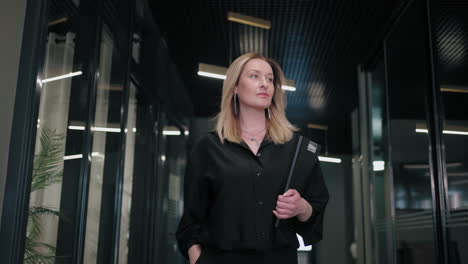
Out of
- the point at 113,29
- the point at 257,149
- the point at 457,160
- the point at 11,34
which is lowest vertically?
the point at 257,149

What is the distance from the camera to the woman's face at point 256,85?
136cm

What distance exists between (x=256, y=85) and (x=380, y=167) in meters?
4.16

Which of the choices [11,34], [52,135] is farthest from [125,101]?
[11,34]

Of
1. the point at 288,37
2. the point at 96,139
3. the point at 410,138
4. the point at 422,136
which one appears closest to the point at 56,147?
the point at 96,139

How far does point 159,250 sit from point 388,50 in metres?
3.59

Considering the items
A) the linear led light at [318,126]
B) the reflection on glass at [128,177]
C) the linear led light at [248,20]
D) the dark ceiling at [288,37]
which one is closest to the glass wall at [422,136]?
the dark ceiling at [288,37]

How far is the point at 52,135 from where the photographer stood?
2.54 m

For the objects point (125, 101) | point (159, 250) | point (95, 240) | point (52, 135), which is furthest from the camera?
point (159, 250)

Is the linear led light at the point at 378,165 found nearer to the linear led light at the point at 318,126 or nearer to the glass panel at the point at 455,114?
the glass panel at the point at 455,114

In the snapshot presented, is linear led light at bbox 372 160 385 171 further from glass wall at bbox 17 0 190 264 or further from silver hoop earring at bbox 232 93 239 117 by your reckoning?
silver hoop earring at bbox 232 93 239 117

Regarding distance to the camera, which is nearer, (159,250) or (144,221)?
(144,221)

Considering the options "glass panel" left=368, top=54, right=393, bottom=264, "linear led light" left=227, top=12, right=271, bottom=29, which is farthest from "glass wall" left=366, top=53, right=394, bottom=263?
"linear led light" left=227, top=12, right=271, bottom=29

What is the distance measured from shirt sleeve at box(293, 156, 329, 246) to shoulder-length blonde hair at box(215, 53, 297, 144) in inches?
4.7

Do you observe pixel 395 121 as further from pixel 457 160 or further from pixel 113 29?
pixel 113 29
